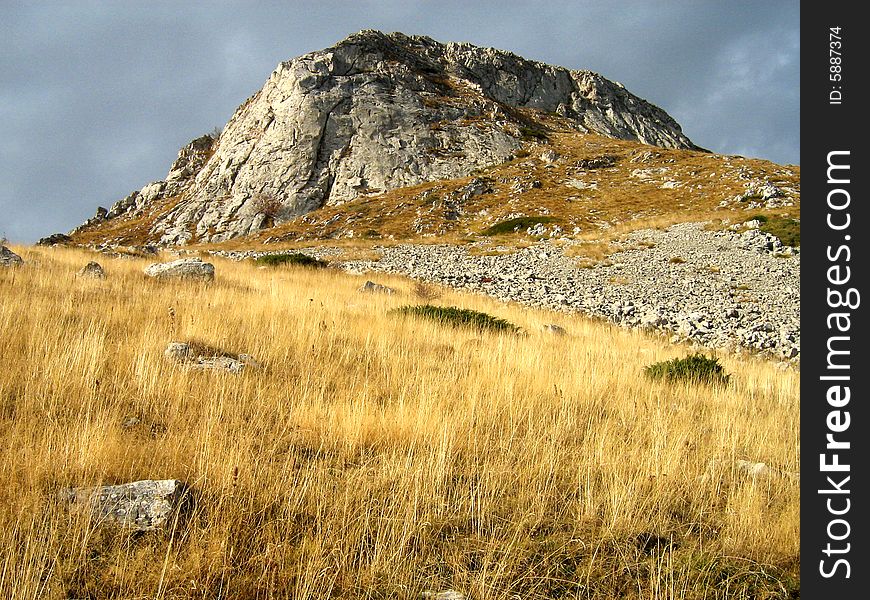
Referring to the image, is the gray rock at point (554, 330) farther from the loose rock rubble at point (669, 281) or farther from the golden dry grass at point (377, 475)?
the golden dry grass at point (377, 475)

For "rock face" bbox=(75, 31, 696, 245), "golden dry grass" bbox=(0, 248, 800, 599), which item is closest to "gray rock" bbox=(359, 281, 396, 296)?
"golden dry grass" bbox=(0, 248, 800, 599)

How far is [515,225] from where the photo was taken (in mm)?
44406

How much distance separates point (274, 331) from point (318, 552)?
488 centimetres

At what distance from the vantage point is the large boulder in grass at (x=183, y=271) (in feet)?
38.8

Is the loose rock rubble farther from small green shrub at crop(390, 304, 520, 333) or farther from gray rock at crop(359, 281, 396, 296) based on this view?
small green shrub at crop(390, 304, 520, 333)

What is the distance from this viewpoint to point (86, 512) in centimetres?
217

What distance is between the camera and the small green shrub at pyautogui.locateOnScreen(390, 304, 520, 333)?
9.84 metres

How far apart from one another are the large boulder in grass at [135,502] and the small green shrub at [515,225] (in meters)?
42.3

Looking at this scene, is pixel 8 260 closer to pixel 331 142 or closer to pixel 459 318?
pixel 459 318

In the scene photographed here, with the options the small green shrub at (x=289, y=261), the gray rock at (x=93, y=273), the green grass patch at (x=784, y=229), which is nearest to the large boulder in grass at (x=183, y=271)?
the gray rock at (x=93, y=273)

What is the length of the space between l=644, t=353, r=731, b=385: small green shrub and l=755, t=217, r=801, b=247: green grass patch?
867 inches

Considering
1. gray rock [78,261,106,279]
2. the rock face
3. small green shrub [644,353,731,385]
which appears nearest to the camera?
small green shrub [644,353,731,385]

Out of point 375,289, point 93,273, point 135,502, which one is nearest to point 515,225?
point 375,289
